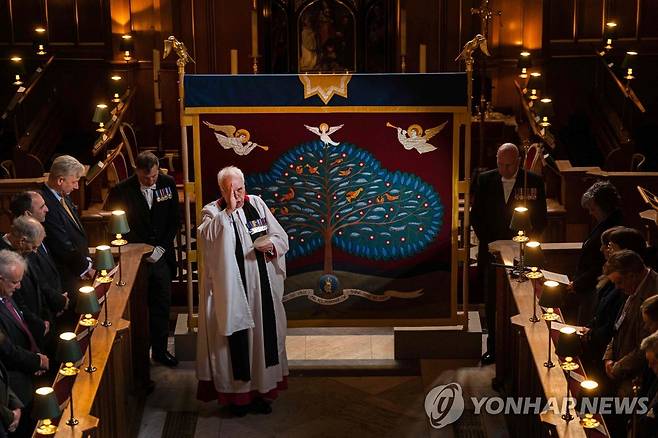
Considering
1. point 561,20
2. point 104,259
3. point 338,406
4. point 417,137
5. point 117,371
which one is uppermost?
point 561,20

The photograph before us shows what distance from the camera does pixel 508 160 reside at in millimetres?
8781

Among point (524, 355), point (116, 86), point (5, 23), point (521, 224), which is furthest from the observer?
point (5, 23)

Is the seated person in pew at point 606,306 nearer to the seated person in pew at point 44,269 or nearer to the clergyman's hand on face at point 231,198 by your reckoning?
the clergyman's hand on face at point 231,198

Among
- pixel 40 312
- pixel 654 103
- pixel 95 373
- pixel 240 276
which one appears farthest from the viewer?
pixel 654 103

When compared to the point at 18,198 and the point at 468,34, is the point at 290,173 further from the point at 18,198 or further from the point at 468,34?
the point at 468,34

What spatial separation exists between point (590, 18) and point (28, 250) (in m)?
9.10

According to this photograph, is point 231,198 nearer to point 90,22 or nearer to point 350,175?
point 350,175

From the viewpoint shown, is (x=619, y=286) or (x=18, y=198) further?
(x=18, y=198)

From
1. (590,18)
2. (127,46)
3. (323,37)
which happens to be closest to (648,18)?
(590,18)

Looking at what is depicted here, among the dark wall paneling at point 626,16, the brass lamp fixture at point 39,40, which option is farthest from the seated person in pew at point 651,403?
the brass lamp fixture at point 39,40

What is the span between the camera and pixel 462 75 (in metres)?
8.43

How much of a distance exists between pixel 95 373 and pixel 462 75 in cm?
342

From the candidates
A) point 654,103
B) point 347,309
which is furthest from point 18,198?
point 654,103

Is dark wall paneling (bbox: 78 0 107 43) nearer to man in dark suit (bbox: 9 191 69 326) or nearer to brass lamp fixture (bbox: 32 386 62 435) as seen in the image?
man in dark suit (bbox: 9 191 69 326)
